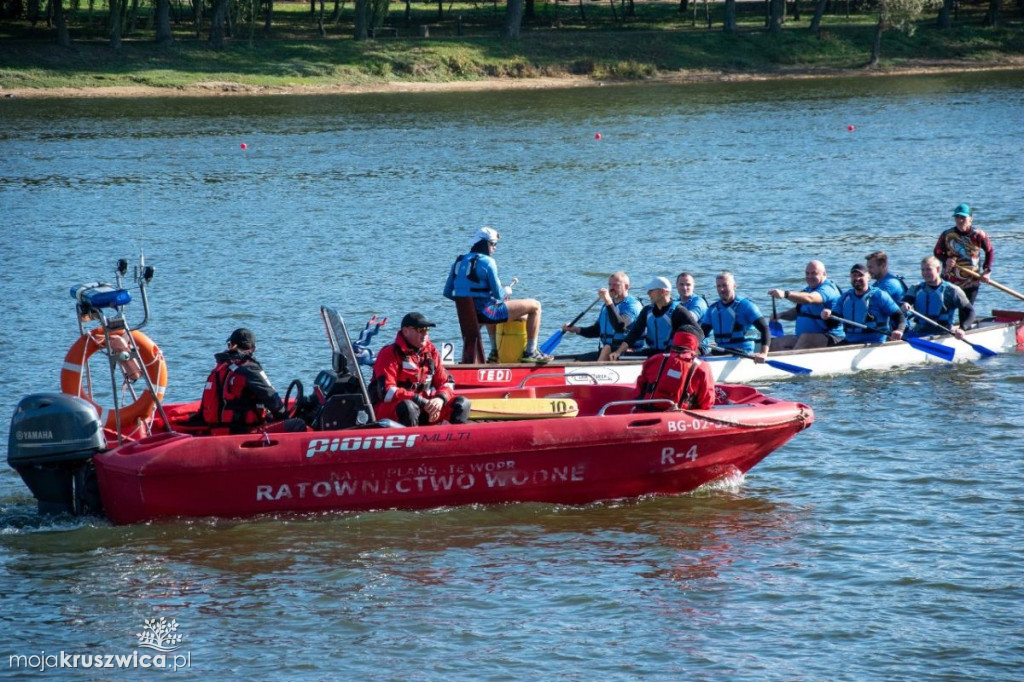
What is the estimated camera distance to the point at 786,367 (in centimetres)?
1570

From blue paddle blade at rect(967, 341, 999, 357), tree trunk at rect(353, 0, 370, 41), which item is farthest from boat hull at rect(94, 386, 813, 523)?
tree trunk at rect(353, 0, 370, 41)

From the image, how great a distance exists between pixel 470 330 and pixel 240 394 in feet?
13.4

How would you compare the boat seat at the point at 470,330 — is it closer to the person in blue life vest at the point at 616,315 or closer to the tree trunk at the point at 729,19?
the person in blue life vest at the point at 616,315

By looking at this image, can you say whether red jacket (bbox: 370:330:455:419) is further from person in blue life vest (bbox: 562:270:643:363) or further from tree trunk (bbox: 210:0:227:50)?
tree trunk (bbox: 210:0:227:50)

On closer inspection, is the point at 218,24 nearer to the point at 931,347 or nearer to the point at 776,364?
the point at 931,347

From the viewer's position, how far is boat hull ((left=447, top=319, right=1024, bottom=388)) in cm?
1430

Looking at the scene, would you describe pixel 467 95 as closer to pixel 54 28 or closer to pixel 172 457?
pixel 54 28

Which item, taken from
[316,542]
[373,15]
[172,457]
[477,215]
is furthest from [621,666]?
[373,15]

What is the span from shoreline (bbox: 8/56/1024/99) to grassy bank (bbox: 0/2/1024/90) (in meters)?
0.23

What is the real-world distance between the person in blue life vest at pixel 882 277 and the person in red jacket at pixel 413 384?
6991 millimetres

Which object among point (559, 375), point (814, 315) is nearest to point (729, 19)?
point (814, 315)

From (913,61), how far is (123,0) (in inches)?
1384

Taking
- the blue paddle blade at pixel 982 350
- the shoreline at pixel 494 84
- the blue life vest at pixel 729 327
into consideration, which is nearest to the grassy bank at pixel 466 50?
the shoreline at pixel 494 84

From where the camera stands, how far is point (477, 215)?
29.2m
